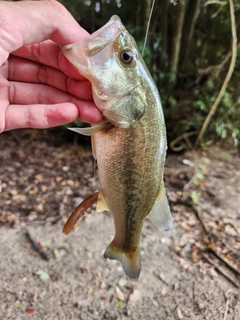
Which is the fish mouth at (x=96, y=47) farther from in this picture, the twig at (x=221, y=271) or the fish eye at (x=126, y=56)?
the twig at (x=221, y=271)

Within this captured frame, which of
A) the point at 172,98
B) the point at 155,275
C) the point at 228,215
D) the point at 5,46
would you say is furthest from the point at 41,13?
the point at 172,98

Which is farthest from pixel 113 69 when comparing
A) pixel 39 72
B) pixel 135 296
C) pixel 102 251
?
pixel 102 251

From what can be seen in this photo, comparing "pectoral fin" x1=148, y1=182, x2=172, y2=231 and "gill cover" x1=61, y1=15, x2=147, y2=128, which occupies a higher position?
"gill cover" x1=61, y1=15, x2=147, y2=128

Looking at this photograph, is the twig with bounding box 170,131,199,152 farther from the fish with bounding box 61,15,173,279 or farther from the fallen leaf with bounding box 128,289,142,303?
the fish with bounding box 61,15,173,279

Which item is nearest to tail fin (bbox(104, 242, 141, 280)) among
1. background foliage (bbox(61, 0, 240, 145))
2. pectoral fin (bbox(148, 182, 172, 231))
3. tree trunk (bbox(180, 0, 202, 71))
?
pectoral fin (bbox(148, 182, 172, 231))

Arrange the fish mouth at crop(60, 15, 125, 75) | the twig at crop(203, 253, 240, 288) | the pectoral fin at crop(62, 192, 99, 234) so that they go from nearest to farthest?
the fish mouth at crop(60, 15, 125, 75), the pectoral fin at crop(62, 192, 99, 234), the twig at crop(203, 253, 240, 288)

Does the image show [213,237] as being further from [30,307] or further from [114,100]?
[114,100]

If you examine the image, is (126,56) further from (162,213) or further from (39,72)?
(162,213)
